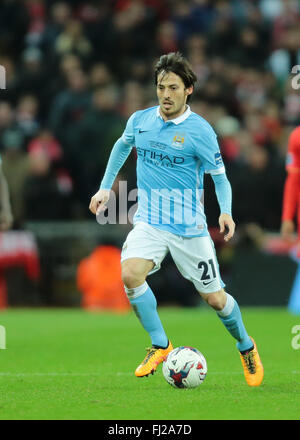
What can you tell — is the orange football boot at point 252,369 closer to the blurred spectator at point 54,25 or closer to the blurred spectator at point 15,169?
the blurred spectator at point 15,169

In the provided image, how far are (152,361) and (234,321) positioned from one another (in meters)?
0.67

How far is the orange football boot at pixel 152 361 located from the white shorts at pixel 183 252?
1.81 feet

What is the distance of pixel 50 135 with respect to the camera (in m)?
16.2

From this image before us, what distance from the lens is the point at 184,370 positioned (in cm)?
715

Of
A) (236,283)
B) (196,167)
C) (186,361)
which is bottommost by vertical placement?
(236,283)

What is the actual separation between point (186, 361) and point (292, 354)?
2.66 meters

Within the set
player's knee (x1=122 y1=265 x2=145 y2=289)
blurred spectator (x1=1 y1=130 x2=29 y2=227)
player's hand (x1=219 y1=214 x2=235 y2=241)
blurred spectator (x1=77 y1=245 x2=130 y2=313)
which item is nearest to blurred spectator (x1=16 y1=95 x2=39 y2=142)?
blurred spectator (x1=1 y1=130 x2=29 y2=227)

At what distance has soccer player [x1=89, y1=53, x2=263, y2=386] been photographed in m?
7.46

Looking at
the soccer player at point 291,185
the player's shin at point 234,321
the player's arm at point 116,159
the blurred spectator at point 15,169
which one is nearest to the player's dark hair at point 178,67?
the player's arm at point 116,159

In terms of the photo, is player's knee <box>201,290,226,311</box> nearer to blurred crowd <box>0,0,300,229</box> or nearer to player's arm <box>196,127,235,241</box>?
player's arm <box>196,127,235,241</box>

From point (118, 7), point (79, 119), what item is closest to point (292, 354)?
point (79, 119)

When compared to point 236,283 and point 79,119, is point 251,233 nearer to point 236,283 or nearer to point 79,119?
point 236,283

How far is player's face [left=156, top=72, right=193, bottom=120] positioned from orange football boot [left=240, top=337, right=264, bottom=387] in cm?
189

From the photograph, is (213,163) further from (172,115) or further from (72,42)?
(72,42)
